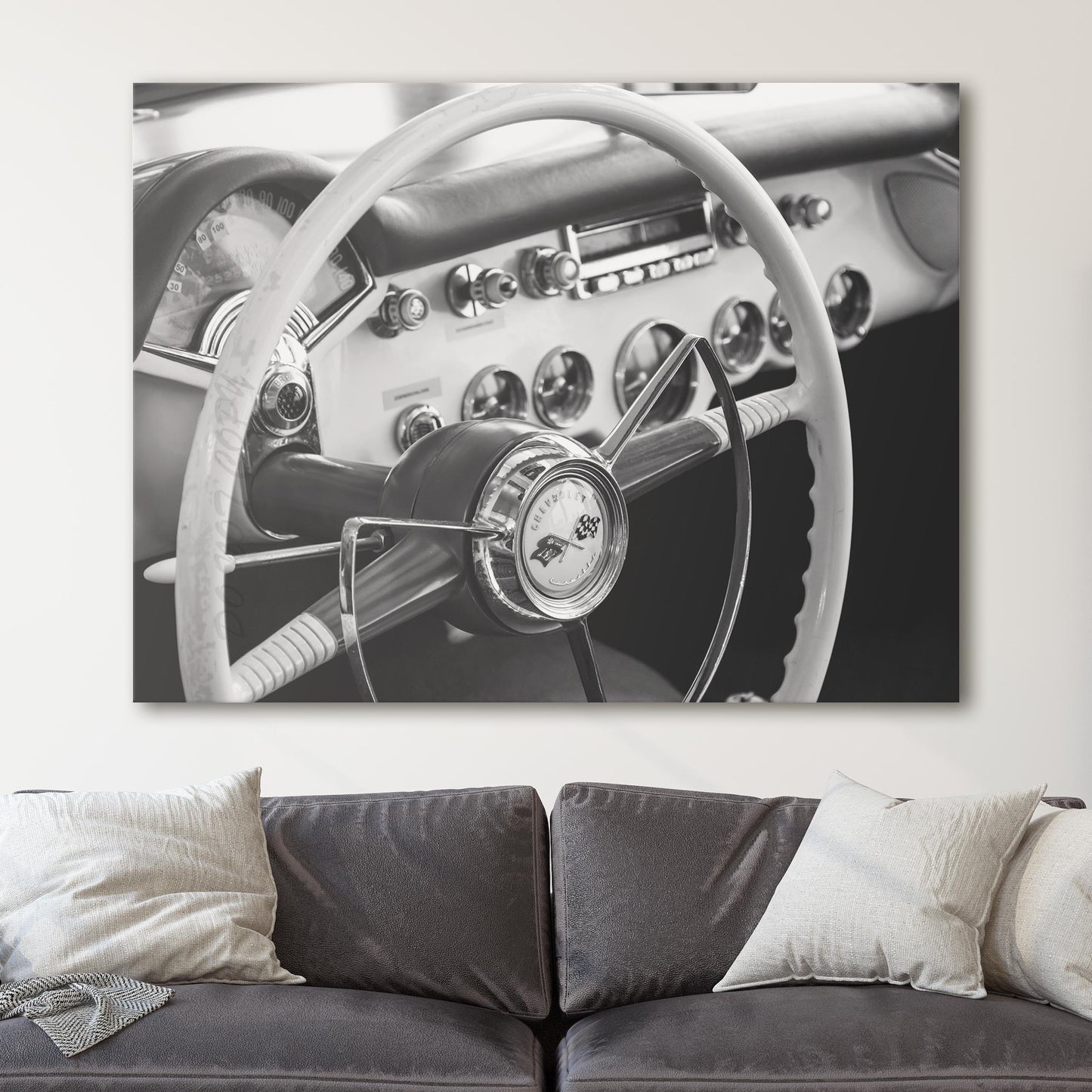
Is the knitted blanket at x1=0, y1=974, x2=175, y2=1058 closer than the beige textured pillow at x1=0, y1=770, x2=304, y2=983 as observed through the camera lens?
Yes

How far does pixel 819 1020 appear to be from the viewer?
1843 millimetres

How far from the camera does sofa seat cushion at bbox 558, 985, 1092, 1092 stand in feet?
5.69

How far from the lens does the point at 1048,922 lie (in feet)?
6.42

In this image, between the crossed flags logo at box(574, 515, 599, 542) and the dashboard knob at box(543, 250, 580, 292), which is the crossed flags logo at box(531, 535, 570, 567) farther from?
the dashboard knob at box(543, 250, 580, 292)

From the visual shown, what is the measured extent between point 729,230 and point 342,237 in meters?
0.92

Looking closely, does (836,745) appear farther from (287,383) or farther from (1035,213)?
(287,383)

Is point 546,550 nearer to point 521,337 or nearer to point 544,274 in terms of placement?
point 521,337

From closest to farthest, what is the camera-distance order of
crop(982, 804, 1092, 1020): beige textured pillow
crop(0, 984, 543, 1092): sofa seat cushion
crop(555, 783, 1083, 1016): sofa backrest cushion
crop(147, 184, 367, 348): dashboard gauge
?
crop(0, 984, 543, 1092): sofa seat cushion, crop(982, 804, 1092, 1020): beige textured pillow, crop(555, 783, 1083, 1016): sofa backrest cushion, crop(147, 184, 367, 348): dashboard gauge

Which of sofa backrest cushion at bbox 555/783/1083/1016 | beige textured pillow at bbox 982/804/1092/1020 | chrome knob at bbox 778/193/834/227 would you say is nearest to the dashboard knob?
chrome knob at bbox 778/193/834/227

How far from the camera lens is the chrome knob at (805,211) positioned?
2877 millimetres

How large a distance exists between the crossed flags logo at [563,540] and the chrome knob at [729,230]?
28.8 inches

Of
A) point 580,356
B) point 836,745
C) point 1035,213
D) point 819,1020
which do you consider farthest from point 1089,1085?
point 1035,213

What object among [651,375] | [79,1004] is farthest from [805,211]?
[79,1004]

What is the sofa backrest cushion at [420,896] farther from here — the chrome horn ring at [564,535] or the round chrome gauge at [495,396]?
the round chrome gauge at [495,396]
